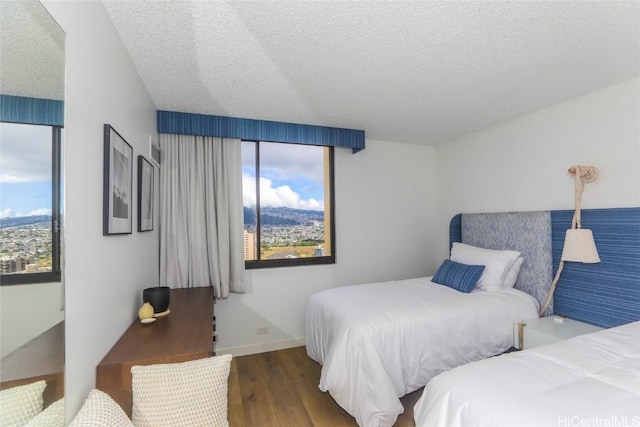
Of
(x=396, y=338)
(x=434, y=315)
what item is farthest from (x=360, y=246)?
(x=396, y=338)

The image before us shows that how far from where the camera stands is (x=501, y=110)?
9.43 ft

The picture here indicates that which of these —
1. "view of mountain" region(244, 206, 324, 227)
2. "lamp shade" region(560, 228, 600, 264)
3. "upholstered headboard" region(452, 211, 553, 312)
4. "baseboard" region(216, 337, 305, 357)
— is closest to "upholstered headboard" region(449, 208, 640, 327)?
"upholstered headboard" region(452, 211, 553, 312)

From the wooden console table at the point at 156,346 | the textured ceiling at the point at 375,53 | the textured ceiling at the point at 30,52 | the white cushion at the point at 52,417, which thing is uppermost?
the textured ceiling at the point at 375,53

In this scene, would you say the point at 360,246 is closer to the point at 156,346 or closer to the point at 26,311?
the point at 156,346

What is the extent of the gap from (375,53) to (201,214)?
2.18 meters

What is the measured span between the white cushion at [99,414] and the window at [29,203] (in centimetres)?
48

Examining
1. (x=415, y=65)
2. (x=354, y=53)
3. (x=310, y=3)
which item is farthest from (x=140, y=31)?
(x=415, y=65)

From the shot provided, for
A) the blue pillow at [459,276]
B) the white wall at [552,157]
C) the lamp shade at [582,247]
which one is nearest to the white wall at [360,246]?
the white wall at [552,157]

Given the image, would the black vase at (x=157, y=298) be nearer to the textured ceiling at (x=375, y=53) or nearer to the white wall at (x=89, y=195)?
the white wall at (x=89, y=195)

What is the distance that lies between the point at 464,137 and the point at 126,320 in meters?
3.89

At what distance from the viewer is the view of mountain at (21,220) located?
0.73m

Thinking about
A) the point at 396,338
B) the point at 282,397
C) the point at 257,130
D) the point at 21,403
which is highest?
the point at 257,130

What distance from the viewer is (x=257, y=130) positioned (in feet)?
10.2

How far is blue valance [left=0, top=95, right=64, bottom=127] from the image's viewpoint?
0.75 meters
